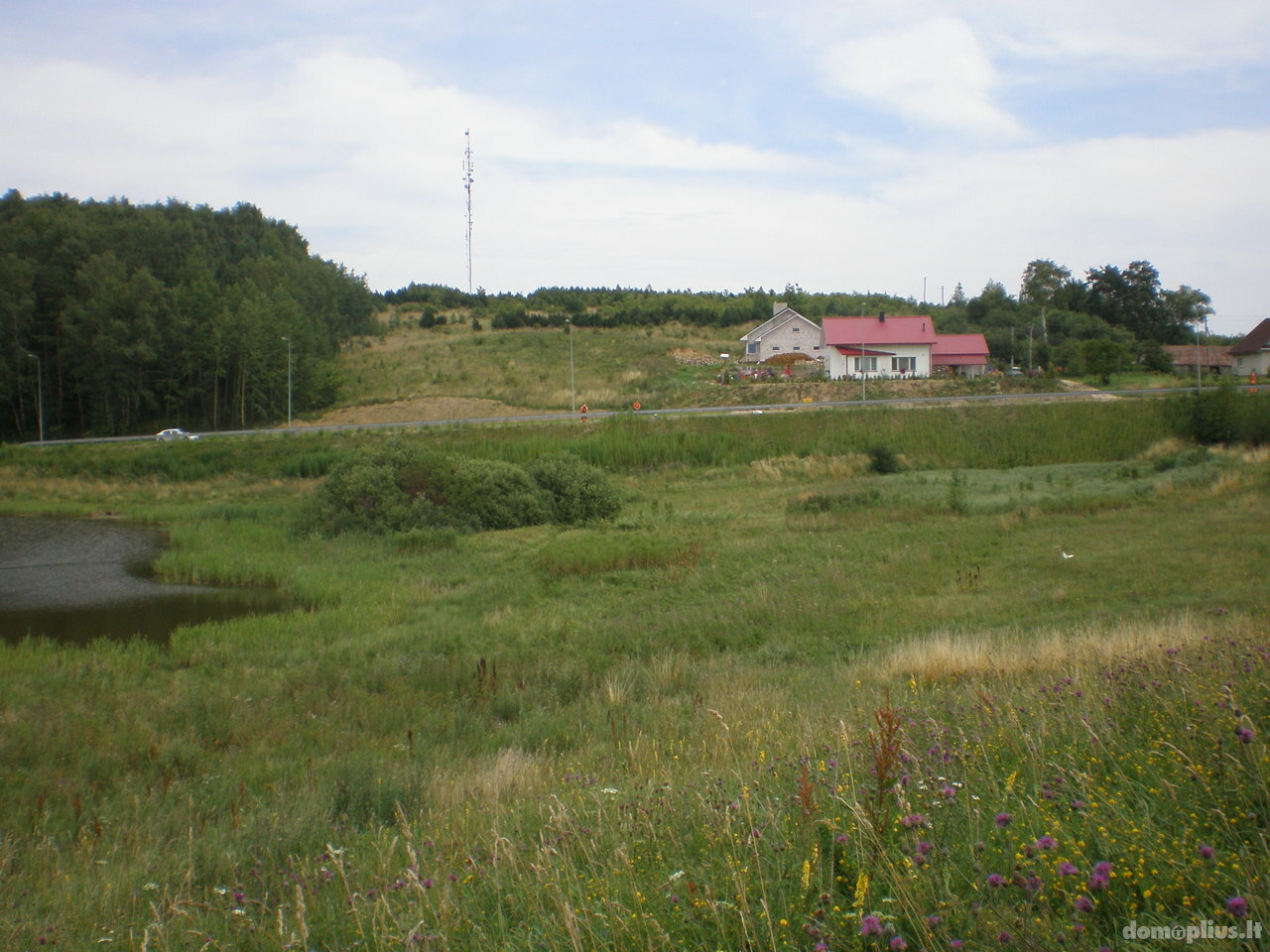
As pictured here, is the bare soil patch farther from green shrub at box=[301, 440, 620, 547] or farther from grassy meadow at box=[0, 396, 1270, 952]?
grassy meadow at box=[0, 396, 1270, 952]

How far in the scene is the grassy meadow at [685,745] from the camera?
365 centimetres

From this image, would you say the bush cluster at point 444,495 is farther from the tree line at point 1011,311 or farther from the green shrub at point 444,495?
the tree line at point 1011,311

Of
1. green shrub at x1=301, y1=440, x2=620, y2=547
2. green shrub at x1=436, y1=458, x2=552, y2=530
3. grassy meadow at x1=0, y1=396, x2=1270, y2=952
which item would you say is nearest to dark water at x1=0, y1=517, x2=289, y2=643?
grassy meadow at x1=0, y1=396, x2=1270, y2=952

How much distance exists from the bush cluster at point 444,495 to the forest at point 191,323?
32.4 meters

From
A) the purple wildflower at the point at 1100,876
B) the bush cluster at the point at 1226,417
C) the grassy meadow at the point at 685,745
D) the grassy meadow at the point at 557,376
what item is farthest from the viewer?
the grassy meadow at the point at 557,376

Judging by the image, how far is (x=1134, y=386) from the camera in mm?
59719

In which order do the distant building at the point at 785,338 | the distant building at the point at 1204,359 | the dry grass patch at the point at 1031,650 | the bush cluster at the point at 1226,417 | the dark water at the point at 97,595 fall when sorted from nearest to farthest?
1. the dry grass patch at the point at 1031,650
2. the dark water at the point at 97,595
3. the bush cluster at the point at 1226,417
4. the distant building at the point at 1204,359
5. the distant building at the point at 785,338

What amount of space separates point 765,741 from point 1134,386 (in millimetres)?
63110

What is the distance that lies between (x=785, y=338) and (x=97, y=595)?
62489 mm

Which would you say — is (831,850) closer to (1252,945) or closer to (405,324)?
(1252,945)

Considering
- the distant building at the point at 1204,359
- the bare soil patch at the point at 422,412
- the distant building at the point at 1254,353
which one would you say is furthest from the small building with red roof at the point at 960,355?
the bare soil patch at the point at 422,412

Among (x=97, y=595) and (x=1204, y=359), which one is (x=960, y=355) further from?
(x=97, y=595)

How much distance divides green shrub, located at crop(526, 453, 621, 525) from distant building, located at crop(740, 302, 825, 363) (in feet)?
146

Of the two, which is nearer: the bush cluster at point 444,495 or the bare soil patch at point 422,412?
the bush cluster at point 444,495
